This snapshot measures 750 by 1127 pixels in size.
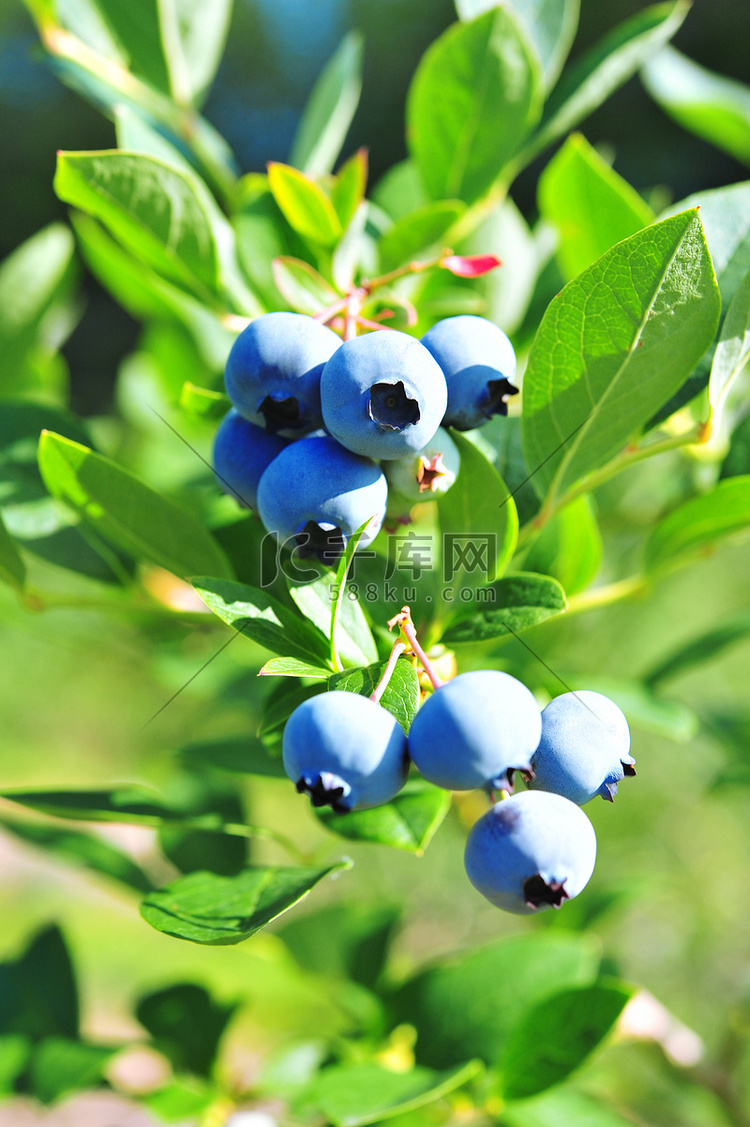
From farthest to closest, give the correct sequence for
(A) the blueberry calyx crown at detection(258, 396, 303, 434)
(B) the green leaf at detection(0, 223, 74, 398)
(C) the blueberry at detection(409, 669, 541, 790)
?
(B) the green leaf at detection(0, 223, 74, 398) → (A) the blueberry calyx crown at detection(258, 396, 303, 434) → (C) the blueberry at detection(409, 669, 541, 790)

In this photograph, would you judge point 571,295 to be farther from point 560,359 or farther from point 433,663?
point 433,663

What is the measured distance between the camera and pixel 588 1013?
2.34 feet

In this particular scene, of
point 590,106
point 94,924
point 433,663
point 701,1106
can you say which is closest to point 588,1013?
point 433,663

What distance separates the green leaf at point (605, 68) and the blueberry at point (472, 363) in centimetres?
41

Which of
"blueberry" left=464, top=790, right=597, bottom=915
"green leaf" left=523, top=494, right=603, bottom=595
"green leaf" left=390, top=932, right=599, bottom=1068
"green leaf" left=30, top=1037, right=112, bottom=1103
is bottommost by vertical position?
"green leaf" left=390, top=932, right=599, bottom=1068

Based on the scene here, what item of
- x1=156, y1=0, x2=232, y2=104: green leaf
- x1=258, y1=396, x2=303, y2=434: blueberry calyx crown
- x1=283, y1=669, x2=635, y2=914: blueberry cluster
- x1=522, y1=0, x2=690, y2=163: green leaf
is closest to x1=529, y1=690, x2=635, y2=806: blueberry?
x1=283, y1=669, x2=635, y2=914: blueberry cluster

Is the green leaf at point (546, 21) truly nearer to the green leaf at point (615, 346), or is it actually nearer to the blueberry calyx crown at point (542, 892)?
the green leaf at point (615, 346)

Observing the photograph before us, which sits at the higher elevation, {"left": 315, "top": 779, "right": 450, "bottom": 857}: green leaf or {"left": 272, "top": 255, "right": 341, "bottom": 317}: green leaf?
{"left": 272, "top": 255, "right": 341, "bottom": 317}: green leaf

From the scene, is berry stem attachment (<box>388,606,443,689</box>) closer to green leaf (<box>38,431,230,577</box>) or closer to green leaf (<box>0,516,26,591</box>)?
green leaf (<box>38,431,230,577</box>)

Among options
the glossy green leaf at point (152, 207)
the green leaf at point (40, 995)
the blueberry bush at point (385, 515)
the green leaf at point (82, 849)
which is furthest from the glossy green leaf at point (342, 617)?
the green leaf at point (40, 995)

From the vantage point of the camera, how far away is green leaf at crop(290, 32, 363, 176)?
836 mm

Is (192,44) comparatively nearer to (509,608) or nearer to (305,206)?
(305,206)

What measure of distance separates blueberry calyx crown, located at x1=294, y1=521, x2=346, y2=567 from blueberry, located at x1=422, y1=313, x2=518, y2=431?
0.11 m

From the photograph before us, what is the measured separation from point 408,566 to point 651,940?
9.46 ft
